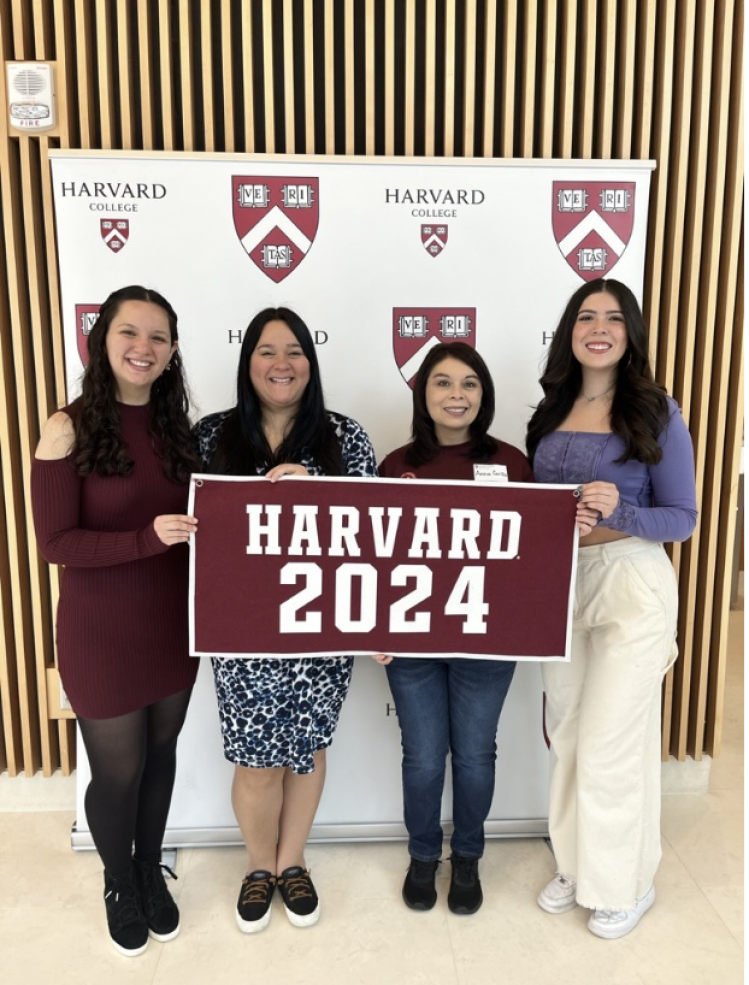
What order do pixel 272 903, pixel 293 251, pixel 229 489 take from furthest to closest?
1. pixel 293 251
2. pixel 272 903
3. pixel 229 489

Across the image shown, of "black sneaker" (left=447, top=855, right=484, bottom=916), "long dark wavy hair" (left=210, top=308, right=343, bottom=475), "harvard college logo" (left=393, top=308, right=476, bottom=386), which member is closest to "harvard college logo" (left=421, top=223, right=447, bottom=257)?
"harvard college logo" (left=393, top=308, right=476, bottom=386)

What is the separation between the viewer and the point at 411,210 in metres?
2.73

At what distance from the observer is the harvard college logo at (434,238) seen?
2750 mm

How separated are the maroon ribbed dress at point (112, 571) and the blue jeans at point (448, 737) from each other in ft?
2.59

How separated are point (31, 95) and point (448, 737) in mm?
2717

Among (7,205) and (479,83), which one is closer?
(7,205)

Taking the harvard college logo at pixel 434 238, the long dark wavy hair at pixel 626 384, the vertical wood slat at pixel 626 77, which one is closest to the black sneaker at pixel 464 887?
the long dark wavy hair at pixel 626 384

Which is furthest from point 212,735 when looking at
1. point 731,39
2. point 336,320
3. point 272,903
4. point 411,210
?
point 731,39

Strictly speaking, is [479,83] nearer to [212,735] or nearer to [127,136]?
[127,136]

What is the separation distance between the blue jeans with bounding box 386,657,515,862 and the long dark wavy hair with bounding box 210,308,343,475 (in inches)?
28.6

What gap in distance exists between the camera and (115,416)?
6.74 feet

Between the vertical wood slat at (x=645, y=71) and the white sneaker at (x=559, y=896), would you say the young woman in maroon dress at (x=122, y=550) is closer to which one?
the white sneaker at (x=559, y=896)

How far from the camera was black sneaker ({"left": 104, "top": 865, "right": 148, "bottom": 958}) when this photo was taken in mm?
2305

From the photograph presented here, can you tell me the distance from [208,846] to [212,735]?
0.44 meters
